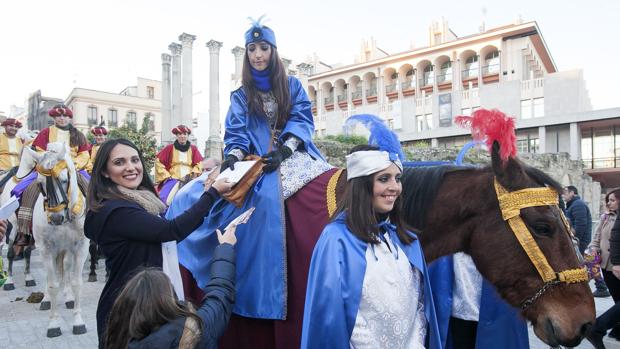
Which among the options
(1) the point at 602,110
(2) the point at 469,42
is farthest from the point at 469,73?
(1) the point at 602,110

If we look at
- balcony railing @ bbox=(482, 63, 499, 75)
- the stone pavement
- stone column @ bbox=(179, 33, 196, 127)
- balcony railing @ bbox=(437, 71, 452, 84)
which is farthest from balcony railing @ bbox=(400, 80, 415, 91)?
the stone pavement

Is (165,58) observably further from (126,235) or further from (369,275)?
(369,275)

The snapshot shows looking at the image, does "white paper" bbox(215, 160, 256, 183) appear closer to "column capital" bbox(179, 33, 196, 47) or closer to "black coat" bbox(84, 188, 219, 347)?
"black coat" bbox(84, 188, 219, 347)

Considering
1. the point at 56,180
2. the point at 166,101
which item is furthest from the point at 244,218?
the point at 166,101

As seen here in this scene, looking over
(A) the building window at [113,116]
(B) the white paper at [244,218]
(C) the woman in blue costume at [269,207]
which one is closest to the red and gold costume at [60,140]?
(C) the woman in blue costume at [269,207]

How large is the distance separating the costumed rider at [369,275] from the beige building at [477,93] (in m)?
28.8

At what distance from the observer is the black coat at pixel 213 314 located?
1820 mm

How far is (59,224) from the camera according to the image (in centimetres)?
627

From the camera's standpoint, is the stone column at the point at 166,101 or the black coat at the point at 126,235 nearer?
the black coat at the point at 126,235

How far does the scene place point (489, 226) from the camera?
104 inches

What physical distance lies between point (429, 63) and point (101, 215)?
5062cm

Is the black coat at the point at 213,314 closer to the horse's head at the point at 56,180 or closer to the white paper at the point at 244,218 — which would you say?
the white paper at the point at 244,218

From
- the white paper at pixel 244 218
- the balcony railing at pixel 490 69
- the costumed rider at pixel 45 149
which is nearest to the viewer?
the white paper at pixel 244 218

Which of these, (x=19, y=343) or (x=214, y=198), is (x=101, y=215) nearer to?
(x=214, y=198)
